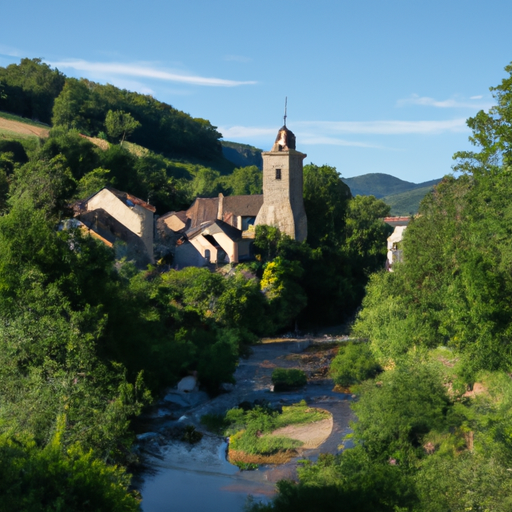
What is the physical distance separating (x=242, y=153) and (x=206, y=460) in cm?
14950

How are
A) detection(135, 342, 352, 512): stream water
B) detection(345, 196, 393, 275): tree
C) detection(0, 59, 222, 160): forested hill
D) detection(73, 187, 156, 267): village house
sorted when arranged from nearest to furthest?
detection(135, 342, 352, 512): stream water → detection(73, 187, 156, 267): village house → detection(345, 196, 393, 275): tree → detection(0, 59, 222, 160): forested hill

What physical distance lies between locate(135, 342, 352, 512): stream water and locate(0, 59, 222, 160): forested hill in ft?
205

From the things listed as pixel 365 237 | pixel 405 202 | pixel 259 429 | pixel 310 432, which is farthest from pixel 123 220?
pixel 405 202

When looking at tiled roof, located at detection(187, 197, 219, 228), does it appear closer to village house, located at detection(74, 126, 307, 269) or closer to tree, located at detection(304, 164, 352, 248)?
village house, located at detection(74, 126, 307, 269)

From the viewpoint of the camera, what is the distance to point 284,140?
64.3 meters

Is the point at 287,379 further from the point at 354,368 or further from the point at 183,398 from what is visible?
the point at 183,398

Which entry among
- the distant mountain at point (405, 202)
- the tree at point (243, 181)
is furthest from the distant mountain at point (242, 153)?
the tree at point (243, 181)

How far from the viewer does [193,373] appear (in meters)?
34.6

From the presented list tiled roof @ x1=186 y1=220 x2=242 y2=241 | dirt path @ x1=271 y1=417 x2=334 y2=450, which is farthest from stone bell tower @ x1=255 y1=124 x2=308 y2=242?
dirt path @ x1=271 y1=417 x2=334 y2=450

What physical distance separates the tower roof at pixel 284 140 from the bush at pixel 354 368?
29529 millimetres

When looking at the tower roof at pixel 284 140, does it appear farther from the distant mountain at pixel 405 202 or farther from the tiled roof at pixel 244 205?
the distant mountain at pixel 405 202

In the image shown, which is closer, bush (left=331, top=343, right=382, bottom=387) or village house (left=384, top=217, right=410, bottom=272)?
bush (left=331, top=343, right=382, bottom=387)

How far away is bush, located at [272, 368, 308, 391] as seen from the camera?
3653 centimetres

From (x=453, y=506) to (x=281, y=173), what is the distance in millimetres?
47188
